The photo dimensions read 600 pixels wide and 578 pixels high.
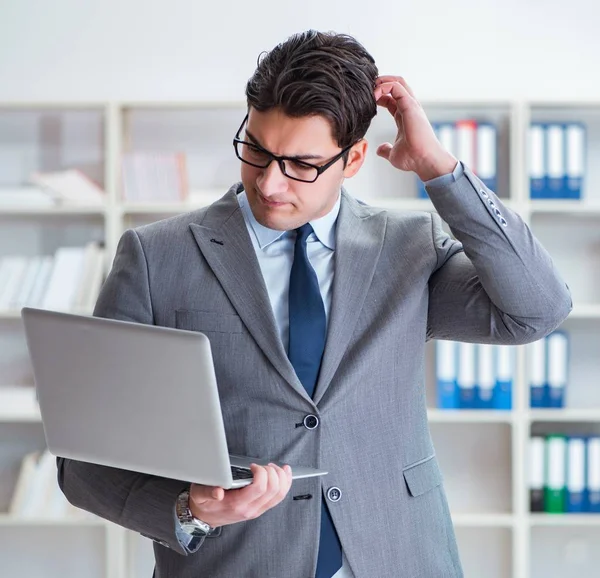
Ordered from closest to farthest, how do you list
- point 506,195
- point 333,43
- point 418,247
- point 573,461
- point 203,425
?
point 203,425
point 333,43
point 418,247
point 573,461
point 506,195

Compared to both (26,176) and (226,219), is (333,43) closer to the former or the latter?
(226,219)

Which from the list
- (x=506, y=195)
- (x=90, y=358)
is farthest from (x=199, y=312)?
(x=506, y=195)

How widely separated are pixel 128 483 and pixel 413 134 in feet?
2.24

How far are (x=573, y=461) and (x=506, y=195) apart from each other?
3.47ft

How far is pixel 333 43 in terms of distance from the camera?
1366 millimetres

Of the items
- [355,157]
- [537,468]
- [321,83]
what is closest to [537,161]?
[537,468]

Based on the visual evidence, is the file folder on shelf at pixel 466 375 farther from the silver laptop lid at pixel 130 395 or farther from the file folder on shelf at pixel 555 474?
the silver laptop lid at pixel 130 395

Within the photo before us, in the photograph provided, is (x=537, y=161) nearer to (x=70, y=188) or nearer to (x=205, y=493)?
(x=70, y=188)

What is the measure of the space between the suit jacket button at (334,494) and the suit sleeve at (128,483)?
0.22m

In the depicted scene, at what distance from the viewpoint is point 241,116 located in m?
3.64

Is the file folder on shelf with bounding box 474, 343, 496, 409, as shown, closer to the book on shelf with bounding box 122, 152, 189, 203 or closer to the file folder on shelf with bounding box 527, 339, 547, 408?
the file folder on shelf with bounding box 527, 339, 547, 408

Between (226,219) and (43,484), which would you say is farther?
(43,484)

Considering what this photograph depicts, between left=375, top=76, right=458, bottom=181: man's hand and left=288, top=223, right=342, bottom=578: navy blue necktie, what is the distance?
233mm

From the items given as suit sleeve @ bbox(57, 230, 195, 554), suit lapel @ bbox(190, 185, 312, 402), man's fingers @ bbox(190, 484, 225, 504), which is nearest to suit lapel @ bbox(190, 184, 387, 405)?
suit lapel @ bbox(190, 185, 312, 402)
